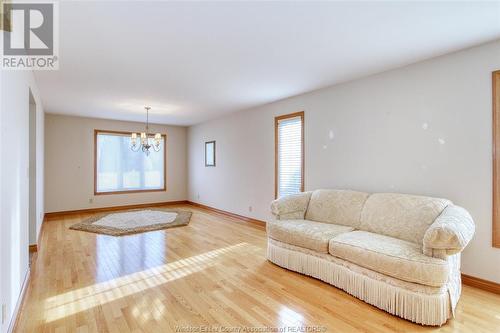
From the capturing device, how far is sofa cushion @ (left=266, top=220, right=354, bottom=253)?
290cm

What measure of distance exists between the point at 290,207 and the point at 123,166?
5601 millimetres

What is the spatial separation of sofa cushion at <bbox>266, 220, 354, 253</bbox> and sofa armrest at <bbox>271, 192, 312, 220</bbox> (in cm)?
13

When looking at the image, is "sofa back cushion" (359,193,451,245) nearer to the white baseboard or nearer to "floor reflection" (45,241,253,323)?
"floor reflection" (45,241,253,323)

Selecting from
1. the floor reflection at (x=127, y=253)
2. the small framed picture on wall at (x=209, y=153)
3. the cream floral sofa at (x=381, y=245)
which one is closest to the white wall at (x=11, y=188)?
the floor reflection at (x=127, y=253)

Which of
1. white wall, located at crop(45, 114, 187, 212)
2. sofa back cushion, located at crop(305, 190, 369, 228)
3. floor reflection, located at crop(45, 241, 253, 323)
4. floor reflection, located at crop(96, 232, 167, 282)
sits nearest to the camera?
floor reflection, located at crop(45, 241, 253, 323)

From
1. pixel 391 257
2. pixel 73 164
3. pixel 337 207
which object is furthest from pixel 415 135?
pixel 73 164

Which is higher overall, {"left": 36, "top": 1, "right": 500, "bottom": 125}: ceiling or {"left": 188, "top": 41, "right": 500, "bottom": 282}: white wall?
{"left": 36, "top": 1, "right": 500, "bottom": 125}: ceiling

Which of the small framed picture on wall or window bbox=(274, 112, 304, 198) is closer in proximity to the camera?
window bbox=(274, 112, 304, 198)

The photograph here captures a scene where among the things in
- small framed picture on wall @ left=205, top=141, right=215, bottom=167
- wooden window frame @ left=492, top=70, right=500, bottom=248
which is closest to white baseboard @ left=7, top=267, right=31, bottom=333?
wooden window frame @ left=492, top=70, right=500, bottom=248

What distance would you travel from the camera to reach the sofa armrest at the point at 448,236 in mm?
2031

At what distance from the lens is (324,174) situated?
4.16 metres

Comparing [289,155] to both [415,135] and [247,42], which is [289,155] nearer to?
[415,135]

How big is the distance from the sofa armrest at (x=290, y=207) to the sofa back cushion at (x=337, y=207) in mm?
83

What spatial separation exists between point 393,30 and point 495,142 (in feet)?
4.93
